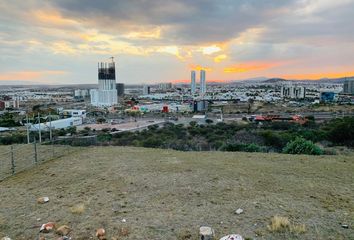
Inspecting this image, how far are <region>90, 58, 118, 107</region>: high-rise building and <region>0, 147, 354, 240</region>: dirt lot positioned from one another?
349 feet

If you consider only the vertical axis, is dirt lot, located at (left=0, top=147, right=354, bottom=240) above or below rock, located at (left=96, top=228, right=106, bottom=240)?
below

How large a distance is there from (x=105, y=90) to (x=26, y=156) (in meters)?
110

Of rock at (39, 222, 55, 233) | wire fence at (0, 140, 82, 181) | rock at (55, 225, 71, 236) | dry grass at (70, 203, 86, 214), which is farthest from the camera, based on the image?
wire fence at (0, 140, 82, 181)

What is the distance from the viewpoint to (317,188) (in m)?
6.96

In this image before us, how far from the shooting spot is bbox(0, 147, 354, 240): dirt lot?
4938 millimetres

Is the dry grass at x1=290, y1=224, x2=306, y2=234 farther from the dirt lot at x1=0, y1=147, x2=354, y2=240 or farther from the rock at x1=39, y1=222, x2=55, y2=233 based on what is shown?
the rock at x1=39, y1=222, x2=55, y2=233

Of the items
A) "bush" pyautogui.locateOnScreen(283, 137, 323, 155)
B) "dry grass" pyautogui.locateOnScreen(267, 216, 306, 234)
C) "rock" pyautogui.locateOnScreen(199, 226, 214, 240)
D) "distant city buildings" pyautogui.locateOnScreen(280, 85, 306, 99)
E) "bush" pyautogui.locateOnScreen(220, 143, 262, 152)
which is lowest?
"distant city buildings" pyautogui.locateOnScreen(280, 85, 306, 99)

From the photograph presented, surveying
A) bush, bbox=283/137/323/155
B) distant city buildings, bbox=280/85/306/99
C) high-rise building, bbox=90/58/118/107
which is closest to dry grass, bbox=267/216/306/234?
bush, bbox=283/137/323/155

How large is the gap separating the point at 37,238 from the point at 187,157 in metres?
7.01

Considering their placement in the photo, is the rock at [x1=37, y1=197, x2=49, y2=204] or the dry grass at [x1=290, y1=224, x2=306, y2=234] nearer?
the dry grass at [x1=290, y1=224, x2=306, y2=234]

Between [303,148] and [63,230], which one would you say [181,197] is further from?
[303,148]

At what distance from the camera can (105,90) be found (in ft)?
391

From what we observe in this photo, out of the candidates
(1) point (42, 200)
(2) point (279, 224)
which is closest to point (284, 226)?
(2) point (279, 224)

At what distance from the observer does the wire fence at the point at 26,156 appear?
9867mm
